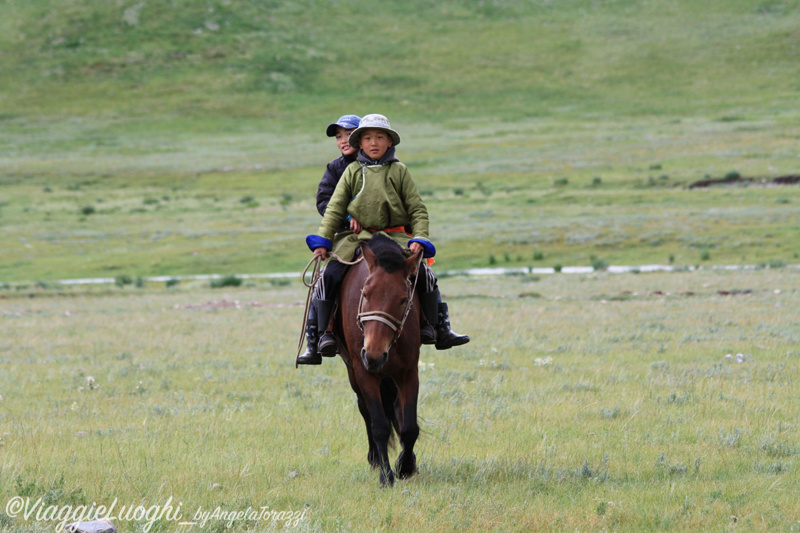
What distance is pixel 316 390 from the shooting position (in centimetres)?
1112

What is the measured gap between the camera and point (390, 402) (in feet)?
25.6

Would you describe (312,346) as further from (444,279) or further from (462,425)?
(444,279)

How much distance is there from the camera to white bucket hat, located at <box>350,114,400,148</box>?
7250mm

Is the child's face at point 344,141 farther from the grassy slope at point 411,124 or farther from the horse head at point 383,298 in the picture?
the grassy slope at point 411,124

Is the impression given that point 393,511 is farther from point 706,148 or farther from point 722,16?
point 722,16

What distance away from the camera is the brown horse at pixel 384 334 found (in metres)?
6.54

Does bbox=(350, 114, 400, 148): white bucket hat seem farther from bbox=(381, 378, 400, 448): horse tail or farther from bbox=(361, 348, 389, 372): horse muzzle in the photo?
bbox=(381, 378, 400, 448): horse tail

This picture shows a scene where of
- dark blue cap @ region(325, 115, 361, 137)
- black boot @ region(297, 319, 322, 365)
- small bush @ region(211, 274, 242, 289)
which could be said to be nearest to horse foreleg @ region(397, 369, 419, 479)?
black boot @ region(297, 319, 322, 365)

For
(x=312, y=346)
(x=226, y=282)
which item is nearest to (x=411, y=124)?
(x=226, y=282)

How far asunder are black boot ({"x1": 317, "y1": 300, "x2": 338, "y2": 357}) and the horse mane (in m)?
0.84

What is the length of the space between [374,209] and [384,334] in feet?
4.37

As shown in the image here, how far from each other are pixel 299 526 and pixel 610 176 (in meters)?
49.6

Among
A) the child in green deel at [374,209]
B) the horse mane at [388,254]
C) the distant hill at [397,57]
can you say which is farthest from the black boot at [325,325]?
the distant hill at [397,57]

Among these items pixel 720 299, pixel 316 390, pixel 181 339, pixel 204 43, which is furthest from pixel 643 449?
pixel 204 43
